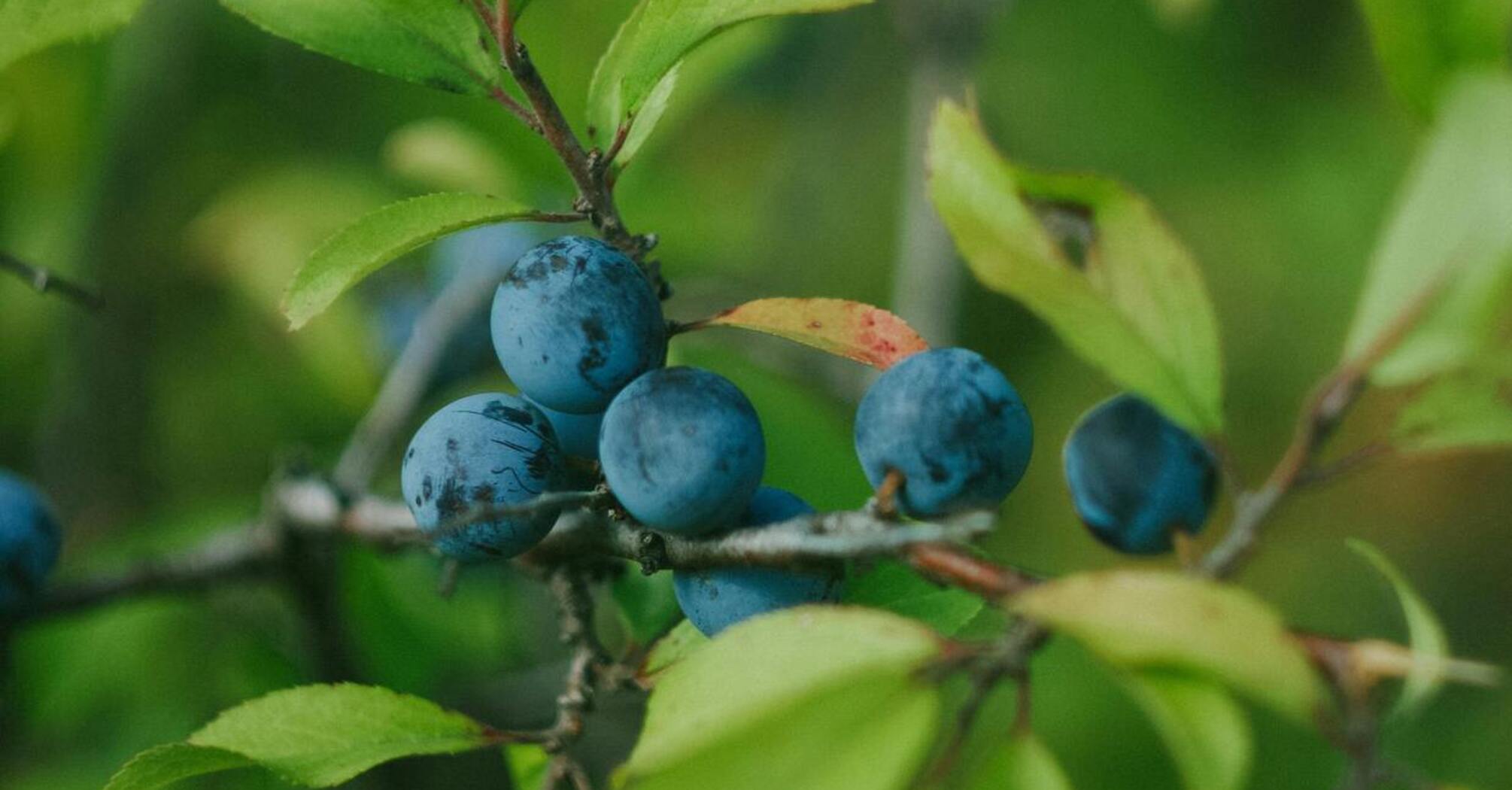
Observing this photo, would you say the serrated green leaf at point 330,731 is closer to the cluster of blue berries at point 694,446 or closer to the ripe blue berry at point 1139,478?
the cluster of blue berries at point 694,446

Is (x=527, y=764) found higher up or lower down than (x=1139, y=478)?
lower down

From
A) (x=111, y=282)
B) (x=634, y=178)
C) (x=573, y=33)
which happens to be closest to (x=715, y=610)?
(x=634, y=178)

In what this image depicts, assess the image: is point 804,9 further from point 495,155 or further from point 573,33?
point 573,33

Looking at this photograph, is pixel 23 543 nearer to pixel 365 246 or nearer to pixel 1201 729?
pixel 365 246

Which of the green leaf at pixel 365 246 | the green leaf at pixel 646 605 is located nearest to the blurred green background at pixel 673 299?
the green leaf at pixel 646 605

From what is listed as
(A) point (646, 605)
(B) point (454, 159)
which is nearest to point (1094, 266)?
(A) point (646, 605)

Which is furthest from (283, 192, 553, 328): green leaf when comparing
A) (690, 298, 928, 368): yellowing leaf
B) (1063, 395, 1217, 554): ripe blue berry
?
(1063, 395, 1217, 554): ripe blue berry
